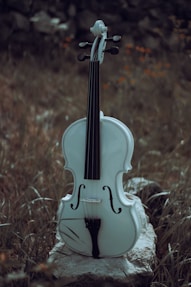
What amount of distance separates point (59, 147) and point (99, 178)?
4.84ft

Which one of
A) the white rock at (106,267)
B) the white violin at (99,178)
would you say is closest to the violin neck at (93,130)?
the white violin at (99,178)

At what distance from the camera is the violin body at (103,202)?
2098 millimetres

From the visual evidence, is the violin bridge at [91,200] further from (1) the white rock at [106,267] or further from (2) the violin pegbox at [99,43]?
(2) the violin pegbox at [99,43]

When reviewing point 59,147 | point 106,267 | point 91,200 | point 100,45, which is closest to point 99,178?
point 91,200

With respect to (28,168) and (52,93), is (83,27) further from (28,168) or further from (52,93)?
(28,168)

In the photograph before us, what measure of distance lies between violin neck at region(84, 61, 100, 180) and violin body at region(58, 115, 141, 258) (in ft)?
0.09

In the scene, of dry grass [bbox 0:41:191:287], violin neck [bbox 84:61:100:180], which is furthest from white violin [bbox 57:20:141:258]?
dry grass [bbox 0:41:191:287]

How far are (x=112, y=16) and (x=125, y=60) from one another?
938 millimetres

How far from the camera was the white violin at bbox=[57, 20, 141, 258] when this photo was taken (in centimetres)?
210

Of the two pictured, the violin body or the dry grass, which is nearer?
the violin body

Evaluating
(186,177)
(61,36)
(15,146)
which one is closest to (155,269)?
(186,177)

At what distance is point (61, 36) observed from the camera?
5.73 meters

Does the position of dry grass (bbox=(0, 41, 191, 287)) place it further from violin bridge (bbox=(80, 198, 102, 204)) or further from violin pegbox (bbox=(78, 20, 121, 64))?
violin pegbox (bbox=(78, 20, 121, 64))

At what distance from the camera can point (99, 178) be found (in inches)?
82.9
